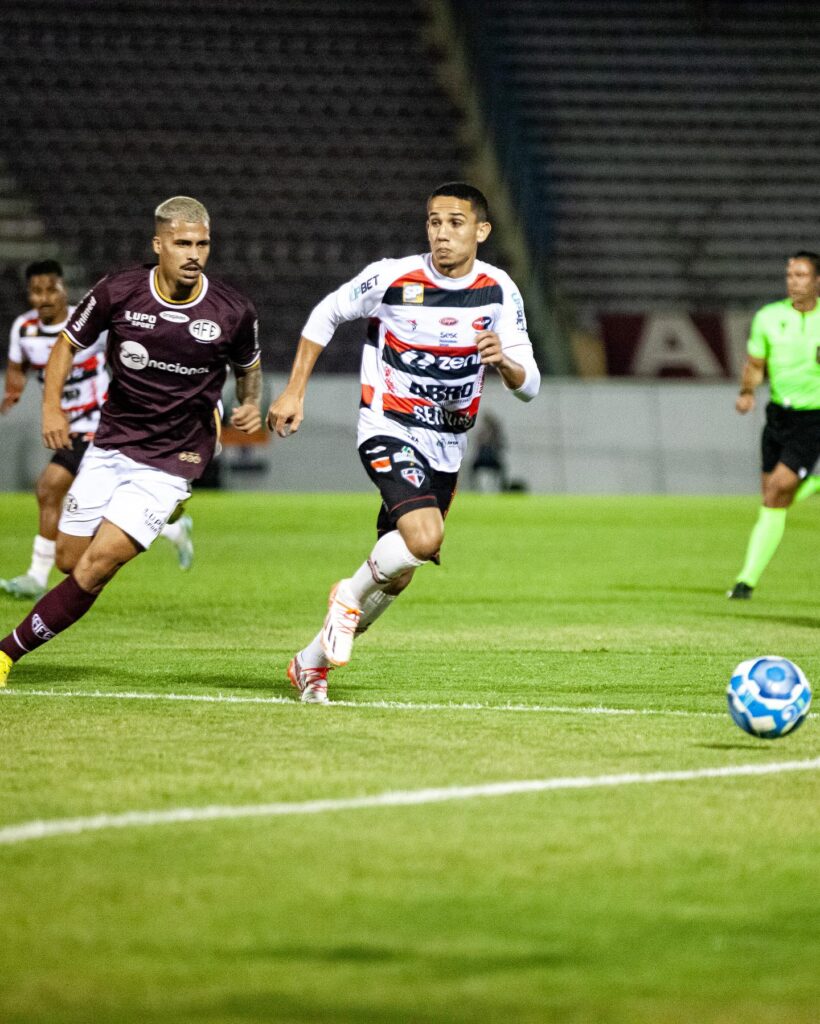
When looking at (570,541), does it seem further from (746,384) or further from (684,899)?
(684,899)

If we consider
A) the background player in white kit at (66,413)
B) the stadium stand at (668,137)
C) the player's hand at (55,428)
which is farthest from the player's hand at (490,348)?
the stadium stand at (668,137)

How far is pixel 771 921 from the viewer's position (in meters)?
3.88

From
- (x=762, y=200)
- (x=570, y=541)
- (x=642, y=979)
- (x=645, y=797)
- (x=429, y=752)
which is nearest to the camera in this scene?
(x=642, y=979)

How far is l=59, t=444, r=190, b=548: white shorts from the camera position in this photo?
302 inches

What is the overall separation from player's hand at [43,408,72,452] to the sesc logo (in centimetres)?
50

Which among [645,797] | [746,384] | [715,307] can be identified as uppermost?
[715,307]

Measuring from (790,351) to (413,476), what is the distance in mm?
6260

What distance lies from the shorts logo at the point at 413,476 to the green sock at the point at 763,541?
5801 millimetres

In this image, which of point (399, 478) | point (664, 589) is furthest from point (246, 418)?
point (664, 589)

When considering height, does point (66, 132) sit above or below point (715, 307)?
above

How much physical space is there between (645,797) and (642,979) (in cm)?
174

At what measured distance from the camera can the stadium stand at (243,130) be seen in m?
30.8

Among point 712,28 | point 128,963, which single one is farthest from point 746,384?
point 712,28

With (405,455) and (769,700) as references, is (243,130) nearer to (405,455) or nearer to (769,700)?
(405,455)
